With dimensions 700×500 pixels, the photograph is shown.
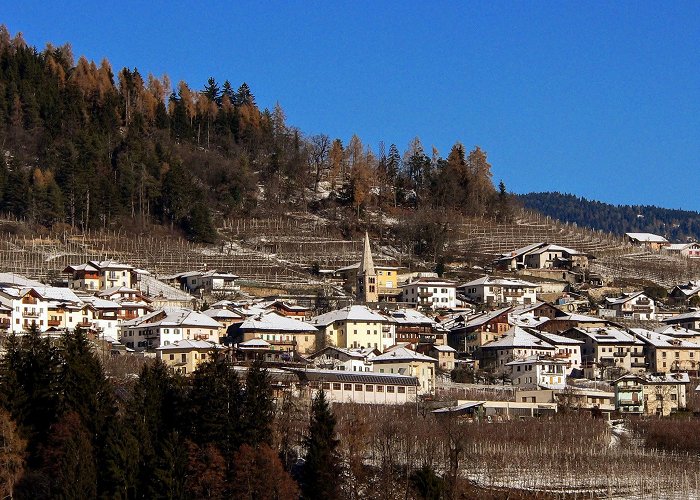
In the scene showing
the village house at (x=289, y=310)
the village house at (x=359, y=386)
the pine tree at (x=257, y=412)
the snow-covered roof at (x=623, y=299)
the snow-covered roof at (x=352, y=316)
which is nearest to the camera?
the pine tree at (x=257, y=412)

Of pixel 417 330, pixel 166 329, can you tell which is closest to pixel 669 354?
pixel 417 330

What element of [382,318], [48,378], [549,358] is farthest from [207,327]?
[48,378]

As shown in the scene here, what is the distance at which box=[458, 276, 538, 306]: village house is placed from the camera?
93.2 m

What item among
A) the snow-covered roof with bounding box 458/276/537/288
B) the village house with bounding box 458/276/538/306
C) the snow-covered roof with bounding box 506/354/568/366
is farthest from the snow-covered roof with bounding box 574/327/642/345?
the snow-covered roof with bounding box 458/276/537/288

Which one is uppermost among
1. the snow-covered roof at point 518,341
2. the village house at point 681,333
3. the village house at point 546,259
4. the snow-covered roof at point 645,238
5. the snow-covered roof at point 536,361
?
the snow-covered roof at point 645,238

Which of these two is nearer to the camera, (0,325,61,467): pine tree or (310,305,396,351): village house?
(0,325,61,467): pine tree

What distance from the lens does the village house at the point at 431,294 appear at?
299 feet

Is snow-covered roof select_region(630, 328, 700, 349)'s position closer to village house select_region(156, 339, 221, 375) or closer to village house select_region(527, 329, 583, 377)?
village house select_region(527, 329, 583, 377)

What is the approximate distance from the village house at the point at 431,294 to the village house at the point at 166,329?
683 inches

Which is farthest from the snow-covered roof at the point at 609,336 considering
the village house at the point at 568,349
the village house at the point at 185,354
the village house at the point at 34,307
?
the village house at the point at 34,307

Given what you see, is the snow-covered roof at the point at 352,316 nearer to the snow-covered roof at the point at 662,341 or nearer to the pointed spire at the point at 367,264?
the pointed spire at the point at 367,264

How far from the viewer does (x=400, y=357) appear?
238 ft

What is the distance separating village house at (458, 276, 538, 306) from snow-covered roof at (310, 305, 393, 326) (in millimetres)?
13278

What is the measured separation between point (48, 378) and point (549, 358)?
30.3 metres
